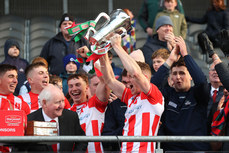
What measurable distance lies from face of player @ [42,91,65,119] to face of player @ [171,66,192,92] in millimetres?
1435

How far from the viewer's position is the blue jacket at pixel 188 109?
6695 millimetres

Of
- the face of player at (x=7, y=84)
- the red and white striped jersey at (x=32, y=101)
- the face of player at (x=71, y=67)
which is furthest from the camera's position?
the face of player at (x=71, y=67)

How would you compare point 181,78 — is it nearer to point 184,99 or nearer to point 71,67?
point 184,99

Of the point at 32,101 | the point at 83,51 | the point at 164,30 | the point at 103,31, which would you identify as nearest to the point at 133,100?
the point at 103,31

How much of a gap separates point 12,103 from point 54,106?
3.70ft

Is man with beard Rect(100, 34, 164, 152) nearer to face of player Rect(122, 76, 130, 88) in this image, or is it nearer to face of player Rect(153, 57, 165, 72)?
face of player Rect(122, 76, 130, 88)

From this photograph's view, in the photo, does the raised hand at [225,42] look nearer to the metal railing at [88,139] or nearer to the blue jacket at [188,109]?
the blue jacket at [188,109]

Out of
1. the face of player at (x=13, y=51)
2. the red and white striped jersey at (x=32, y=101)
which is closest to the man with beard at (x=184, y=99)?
the red and white striped jersey at (x=32, y=101)

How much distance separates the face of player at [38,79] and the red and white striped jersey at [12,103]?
0.50 metres

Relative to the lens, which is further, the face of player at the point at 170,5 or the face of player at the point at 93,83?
the face of player at the point at 170,5

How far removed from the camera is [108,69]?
6.79 meters

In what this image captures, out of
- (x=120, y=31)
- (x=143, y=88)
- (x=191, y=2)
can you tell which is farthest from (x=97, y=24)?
(x=191, y=2)

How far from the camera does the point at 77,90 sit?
782 centimetres

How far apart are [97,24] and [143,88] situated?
2.97 feet
